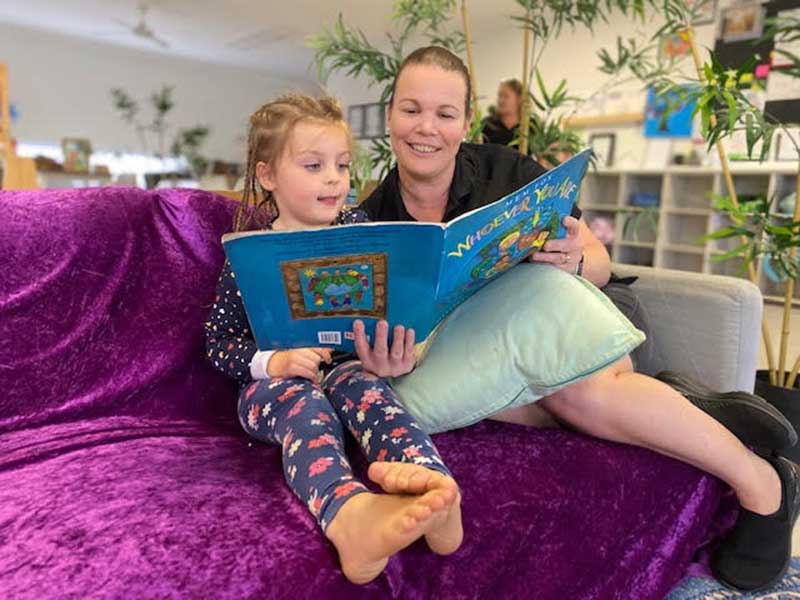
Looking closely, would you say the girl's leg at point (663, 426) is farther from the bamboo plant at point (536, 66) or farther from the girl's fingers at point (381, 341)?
the bamboo plant at point (536, 66)

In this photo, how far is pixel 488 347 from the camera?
3.47 ft

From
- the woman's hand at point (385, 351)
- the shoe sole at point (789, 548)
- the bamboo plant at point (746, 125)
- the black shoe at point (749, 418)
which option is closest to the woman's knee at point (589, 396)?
the black shoe at point (749, 418)

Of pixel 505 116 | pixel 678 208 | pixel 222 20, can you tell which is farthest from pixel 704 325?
pixel 222 20

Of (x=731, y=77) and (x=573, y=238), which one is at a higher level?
(x=731, y=77)

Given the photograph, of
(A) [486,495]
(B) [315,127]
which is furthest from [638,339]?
(B) [315,127]

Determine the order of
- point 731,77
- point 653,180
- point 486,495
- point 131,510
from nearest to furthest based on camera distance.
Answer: point 131,510, point 486,495, point 731,77, point 653,180

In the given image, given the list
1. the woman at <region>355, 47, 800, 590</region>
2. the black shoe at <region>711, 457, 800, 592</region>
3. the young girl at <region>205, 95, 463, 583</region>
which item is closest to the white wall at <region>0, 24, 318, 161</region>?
the woman at <region>355, 47, 800, 590</region>

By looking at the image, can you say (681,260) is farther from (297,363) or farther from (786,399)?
(297,363)

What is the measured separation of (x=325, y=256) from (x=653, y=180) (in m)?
5.13

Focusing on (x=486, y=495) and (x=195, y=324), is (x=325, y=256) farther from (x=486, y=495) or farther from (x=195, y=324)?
(x=195, y=324)

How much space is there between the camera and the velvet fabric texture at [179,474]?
0.72 meters

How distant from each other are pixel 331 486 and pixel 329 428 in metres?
0.13

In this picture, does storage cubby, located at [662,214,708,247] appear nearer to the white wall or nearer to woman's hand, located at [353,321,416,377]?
the white wall

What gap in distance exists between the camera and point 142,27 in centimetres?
683
